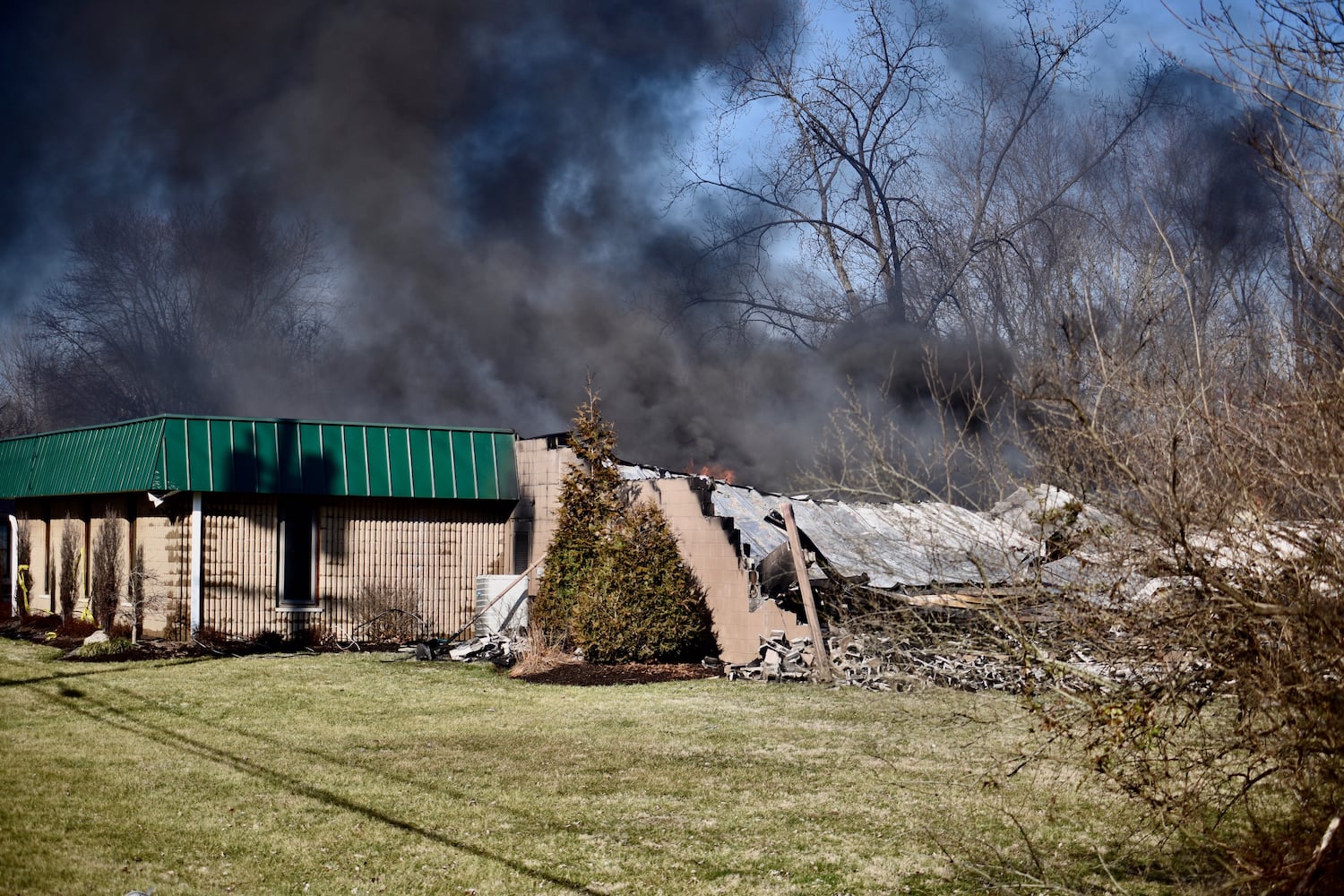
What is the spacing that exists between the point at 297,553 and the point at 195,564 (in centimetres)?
132

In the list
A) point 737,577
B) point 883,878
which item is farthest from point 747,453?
point 883,878

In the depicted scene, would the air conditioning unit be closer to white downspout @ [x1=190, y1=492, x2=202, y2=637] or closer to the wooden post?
white downspout @ [x1=190, y1=492, x2=202, y2=637]

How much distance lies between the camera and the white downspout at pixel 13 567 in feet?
61.1

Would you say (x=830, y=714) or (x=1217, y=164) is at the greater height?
(x=1217, y=164)

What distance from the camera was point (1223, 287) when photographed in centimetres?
1691

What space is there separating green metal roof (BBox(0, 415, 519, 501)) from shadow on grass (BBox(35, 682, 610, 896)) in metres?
3.96

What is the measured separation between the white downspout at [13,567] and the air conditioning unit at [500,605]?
8.53 meters

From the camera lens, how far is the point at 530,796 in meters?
7.18

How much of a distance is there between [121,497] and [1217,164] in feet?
61.7

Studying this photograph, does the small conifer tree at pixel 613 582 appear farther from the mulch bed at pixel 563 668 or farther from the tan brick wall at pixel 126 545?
the tan brick wall at pixel 126 545

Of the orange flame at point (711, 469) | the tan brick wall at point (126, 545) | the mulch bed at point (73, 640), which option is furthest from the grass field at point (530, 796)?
the orange flame at point (711, 469)

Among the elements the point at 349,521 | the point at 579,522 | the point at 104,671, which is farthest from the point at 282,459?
the point at 579,522

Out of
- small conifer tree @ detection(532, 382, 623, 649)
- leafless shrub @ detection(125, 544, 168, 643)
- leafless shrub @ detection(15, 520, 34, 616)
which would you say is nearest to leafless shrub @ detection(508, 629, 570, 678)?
small conifer tree @ detection(532, 382, 623, 649)

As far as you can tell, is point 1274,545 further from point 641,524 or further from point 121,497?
point 121,497
